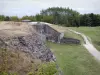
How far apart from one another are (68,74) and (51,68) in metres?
11.7

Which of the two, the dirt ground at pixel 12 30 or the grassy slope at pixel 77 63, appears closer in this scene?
the dirt ground at pixel 12 30

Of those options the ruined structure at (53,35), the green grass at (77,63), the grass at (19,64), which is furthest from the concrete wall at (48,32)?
the grass at (19,64)

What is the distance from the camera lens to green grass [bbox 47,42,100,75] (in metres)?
22.4

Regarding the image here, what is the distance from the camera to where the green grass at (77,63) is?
22.4m

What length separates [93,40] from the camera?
39.8m

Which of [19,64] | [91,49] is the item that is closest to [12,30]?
[19,64]

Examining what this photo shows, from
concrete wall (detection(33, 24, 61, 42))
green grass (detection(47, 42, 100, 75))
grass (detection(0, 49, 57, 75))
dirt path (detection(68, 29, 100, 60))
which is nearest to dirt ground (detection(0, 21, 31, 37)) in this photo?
grass (detection(0, 49, 57, 75))

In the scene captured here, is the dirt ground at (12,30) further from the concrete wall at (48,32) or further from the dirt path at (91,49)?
the concrete wall at (48,32)

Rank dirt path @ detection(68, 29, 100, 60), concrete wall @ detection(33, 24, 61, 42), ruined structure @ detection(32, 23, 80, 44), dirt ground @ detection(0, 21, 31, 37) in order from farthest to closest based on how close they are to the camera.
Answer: concrete wall @ detection(33, 24, 61, 42)
ruined structure @ detection(32, 23, 80, 44)
dirt path @ detection(68, 29, 100, 60)
dirt ground @ detection(0, 21, 31, 37)

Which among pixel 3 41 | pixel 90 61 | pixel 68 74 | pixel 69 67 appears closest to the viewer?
pixel 3 41

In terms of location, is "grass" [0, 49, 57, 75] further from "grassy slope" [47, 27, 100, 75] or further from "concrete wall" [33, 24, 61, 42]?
"concrete wall" [33, 24, 61, 42]

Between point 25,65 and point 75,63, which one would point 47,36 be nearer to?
point 75,63

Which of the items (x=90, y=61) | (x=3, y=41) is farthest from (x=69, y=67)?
(x=3, y=41)

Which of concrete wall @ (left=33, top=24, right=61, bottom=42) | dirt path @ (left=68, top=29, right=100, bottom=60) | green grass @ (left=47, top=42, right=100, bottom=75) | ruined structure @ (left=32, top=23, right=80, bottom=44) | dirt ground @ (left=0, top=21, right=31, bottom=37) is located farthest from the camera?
concrete wall @ (left=33, top=24, right=61, bottom=42)
